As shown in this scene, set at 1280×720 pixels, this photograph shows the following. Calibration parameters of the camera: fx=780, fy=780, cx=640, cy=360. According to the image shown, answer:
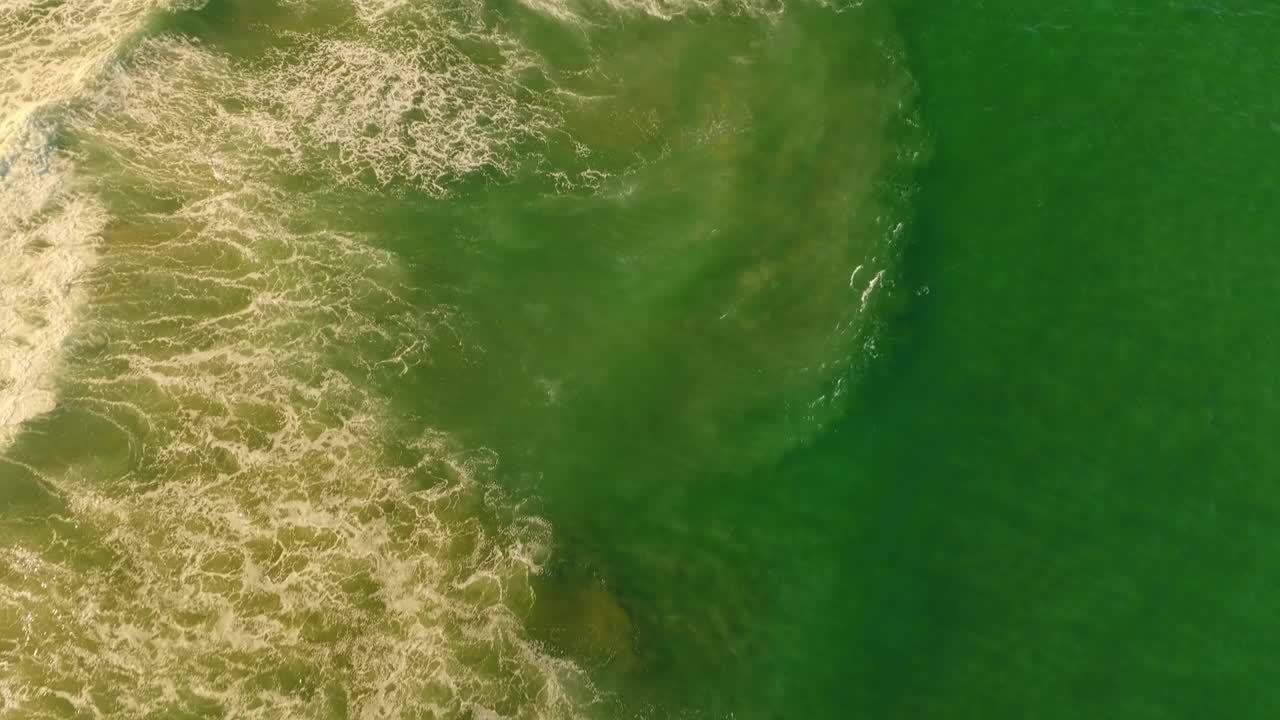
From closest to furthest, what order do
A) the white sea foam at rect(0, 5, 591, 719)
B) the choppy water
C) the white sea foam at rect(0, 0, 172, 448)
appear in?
the white sea foam at rect(0, 5, 591, 719) < the choppy water < the white sea foam at rect(0, 0, 172, 448)

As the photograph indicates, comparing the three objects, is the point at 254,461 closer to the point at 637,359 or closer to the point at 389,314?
the point at 389,314

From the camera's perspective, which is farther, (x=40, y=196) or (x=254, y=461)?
(x=40, y=196)

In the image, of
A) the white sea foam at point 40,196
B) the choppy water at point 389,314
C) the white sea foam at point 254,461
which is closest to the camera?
the white sea foam at point 254,461

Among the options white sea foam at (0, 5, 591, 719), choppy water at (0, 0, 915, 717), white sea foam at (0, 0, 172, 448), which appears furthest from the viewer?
white sea foam at (0, 0, 172, 448)

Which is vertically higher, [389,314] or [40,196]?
[40,196]

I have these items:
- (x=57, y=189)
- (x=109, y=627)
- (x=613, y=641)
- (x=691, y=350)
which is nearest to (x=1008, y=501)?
(x=691, y=350)

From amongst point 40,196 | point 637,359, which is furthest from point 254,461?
point 637,359

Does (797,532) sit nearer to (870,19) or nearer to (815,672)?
(815,672)

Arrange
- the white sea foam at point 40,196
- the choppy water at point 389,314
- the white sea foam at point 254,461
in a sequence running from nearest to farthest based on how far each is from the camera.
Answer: the white sea foam at point 254,461, the choppy water at point 389,314, the white sea foam at point 40,196
